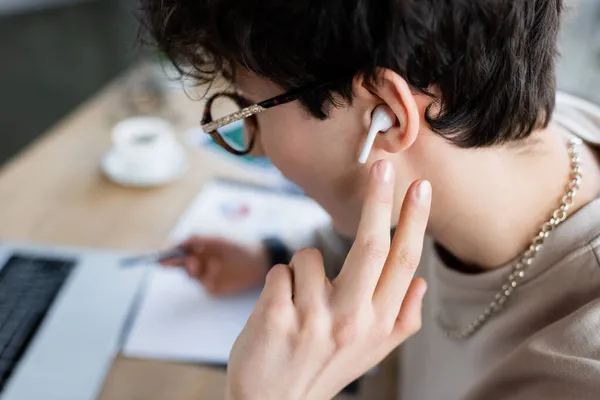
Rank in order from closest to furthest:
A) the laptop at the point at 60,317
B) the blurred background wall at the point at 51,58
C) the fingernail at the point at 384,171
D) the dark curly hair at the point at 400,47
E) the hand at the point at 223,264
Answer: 1. the dark curly hair at the point at 400,47
2. the fingernail at the point at 384,171
3. the laptop at the point at 60,317
4. the hand at the point at 223,264
5. the blurred background wall at the point at 51,58

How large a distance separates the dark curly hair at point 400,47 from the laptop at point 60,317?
41 cm

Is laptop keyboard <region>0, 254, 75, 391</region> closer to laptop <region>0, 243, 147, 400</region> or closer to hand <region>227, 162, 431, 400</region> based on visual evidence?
laptop <region>0, 243, 147, 400</region>

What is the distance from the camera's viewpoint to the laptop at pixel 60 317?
2.41 feet

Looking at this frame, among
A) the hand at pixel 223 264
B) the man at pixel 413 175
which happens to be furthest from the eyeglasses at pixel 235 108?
the hand at pixel 223 264

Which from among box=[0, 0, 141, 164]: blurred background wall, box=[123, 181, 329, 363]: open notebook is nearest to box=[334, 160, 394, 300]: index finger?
box=[123, 181, 329, 363]: open notebook

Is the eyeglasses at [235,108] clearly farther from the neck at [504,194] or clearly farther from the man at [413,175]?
the neck at [504,194]

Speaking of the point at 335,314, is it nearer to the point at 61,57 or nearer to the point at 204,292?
the point at 204,292

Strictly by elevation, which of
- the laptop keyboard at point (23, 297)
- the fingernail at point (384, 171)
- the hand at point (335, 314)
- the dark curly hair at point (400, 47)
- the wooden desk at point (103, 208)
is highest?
the dark curly hair at point (400, 47)

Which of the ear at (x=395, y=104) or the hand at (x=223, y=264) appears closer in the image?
the ear at (x=395, y=104)

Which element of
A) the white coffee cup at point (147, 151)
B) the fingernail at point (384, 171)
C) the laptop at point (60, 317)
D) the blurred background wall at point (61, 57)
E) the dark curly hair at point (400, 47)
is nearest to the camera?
the dark curly hair at point (400, 47)

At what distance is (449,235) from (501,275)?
3.0 inches

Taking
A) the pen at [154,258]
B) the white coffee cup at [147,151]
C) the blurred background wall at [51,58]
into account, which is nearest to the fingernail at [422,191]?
the pen at [154,258]

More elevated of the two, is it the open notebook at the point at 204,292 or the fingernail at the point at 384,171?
the fingernail at the point at 384,171

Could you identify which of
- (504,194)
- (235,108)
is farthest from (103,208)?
(504,194)
